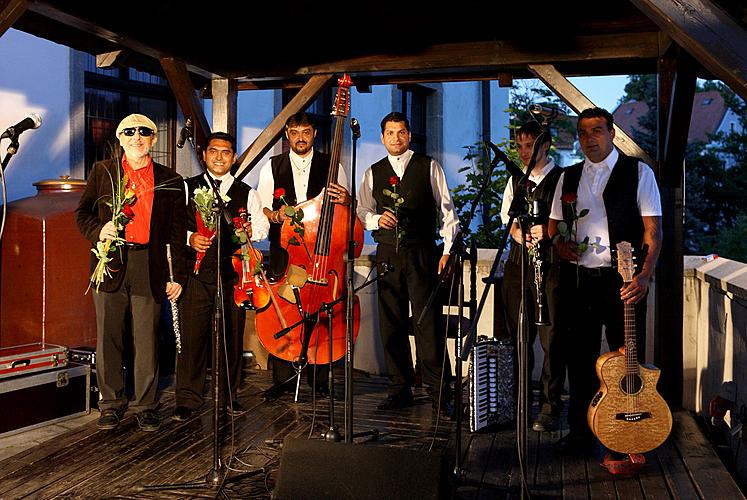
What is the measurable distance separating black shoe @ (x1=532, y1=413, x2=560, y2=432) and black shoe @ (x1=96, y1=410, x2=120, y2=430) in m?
2.54

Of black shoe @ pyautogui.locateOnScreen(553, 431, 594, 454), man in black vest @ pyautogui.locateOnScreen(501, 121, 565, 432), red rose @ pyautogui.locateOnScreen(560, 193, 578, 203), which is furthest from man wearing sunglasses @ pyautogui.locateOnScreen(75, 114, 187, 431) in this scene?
black shoe @ pyautogui.locateOnScreen(553, 431, 594, 454)

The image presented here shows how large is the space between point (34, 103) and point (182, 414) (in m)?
2.85

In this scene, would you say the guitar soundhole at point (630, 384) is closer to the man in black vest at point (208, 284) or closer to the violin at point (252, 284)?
the violin at point (252, 284)

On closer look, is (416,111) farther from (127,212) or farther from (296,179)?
(127,212)

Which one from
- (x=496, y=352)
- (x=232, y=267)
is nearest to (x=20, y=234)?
(x=232, y=267)

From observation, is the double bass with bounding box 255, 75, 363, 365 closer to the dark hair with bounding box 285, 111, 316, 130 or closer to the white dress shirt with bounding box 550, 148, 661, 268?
the dark hair with bounding box 285, 111, 316, 130

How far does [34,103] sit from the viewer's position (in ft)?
20.9

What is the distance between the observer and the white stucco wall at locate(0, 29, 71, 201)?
6180mm

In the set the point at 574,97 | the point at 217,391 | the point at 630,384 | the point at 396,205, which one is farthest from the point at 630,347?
the point at 574,97

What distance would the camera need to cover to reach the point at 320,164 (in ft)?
17.9

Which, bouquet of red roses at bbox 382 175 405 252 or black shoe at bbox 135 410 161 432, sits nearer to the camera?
black shoe at bbox 135 410 161 432

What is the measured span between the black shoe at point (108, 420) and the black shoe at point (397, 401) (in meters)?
1.68

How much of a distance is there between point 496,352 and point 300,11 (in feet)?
9.24

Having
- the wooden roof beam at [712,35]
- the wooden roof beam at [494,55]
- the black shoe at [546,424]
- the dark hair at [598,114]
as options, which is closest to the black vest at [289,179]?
the wooden roof beam at [494,55]
